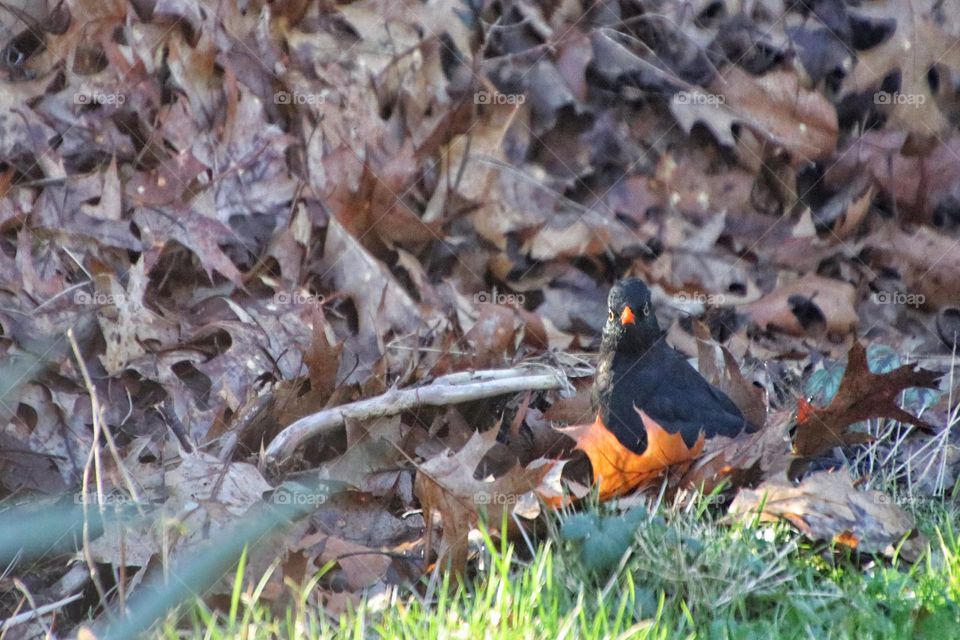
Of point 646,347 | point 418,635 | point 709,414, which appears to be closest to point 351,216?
point 646,347

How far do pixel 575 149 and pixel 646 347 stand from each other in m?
1.07

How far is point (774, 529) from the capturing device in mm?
2432

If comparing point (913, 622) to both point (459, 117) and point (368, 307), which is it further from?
point (459, 117)

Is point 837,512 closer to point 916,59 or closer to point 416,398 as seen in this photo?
point 416,398
